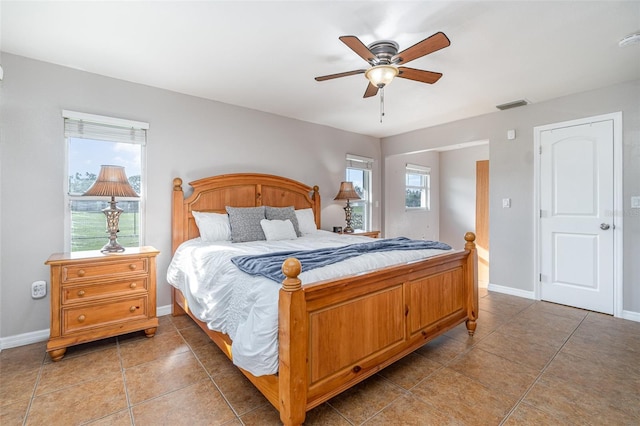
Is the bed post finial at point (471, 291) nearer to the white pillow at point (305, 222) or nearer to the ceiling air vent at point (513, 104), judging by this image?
the white pillow at point (305, 222)

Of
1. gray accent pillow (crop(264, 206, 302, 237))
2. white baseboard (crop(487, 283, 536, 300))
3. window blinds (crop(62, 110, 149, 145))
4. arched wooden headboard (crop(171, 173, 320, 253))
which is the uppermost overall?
window blinds (crop(62, 110, 149, 145))

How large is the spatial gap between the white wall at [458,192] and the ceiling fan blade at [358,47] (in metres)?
4.69

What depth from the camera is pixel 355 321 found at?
176 cm

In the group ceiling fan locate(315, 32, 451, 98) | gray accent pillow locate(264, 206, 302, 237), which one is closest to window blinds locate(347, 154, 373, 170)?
gray accent pillow locate(264, 206, 302, 237)

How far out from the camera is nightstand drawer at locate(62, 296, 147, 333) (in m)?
2.32

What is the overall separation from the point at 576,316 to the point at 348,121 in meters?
3.65

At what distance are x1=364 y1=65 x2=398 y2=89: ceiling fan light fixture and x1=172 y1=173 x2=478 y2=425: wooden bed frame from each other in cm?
135

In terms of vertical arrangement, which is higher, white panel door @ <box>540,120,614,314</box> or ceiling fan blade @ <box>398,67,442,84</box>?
ceiling fan blade @ <box>398,67,442,84</box>

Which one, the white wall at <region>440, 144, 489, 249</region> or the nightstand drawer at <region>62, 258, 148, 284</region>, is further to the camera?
the white wall at <region>440, 144, 489, 249</region>

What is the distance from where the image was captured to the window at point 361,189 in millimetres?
5168

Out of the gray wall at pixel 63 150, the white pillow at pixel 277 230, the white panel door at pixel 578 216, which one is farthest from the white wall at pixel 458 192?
the white pillow at pixel 277 230

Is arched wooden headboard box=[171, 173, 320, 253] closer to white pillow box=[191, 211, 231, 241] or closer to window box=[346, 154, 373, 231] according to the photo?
white pillow box=[191, 211, 231, 241]

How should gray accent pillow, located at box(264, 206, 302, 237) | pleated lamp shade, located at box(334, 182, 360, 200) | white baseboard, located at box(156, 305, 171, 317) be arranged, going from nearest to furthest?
white baseboard, located at box(156, 305, 171, 317), gray accent pillow, located at box(264, 206, 302, 237), pleated lamp shade, located at box(334, 182, 360, 200)

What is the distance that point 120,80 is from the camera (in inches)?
117
